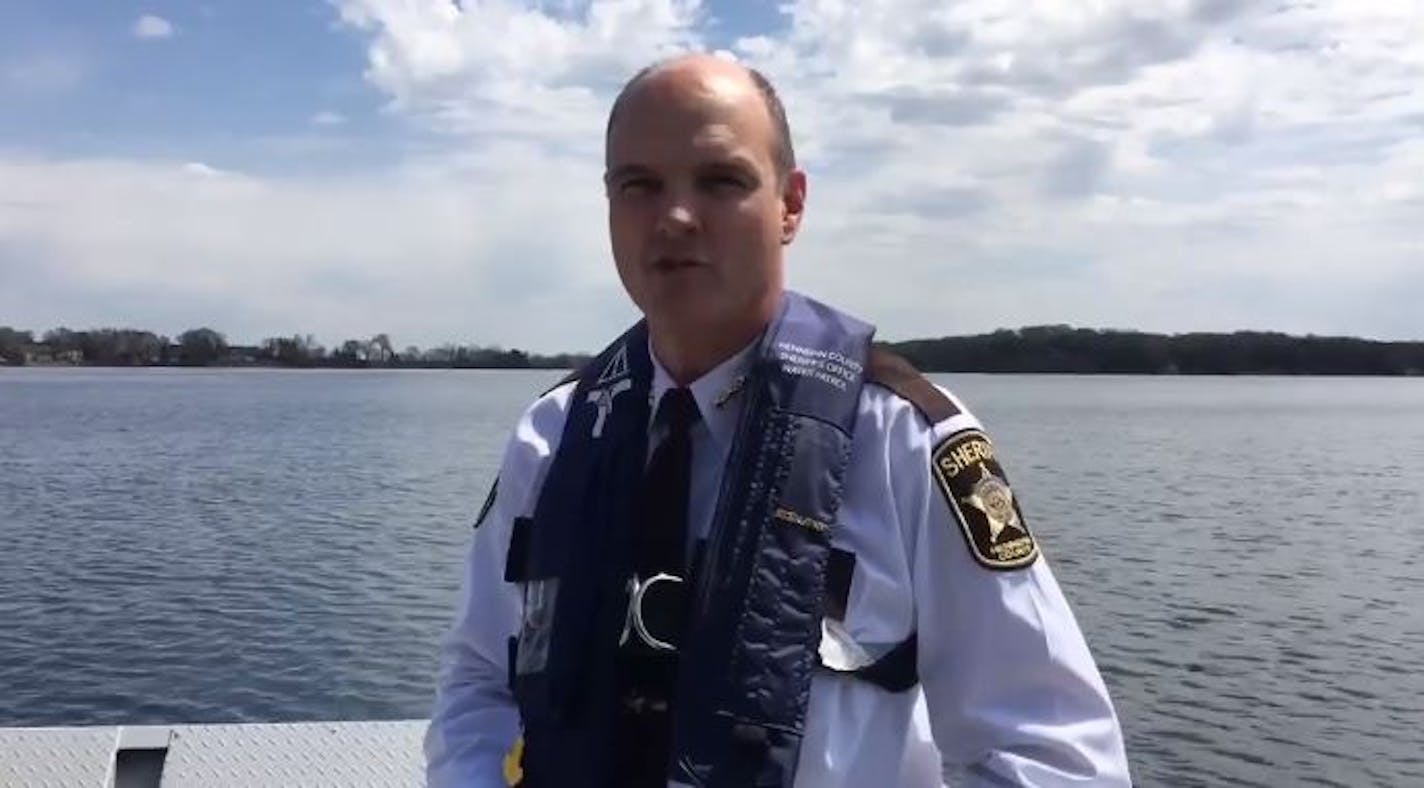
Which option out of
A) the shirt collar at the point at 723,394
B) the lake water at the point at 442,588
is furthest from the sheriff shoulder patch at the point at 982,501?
the lake water at the point at 442,588

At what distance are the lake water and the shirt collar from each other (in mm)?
8371

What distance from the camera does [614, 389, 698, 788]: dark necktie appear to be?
1882 mm

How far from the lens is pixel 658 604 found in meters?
1.89

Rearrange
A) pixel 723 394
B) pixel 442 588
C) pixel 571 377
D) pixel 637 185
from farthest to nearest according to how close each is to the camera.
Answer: pixel 442 588 → pixel 571 377 → pixel 723 394 → pixel 637 185

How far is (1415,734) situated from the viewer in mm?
10719

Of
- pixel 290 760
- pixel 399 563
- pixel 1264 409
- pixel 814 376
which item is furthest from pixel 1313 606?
pixel 1264 409

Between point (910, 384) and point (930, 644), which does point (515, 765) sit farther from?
point (910, 384)

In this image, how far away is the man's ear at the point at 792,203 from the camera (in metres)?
1.87

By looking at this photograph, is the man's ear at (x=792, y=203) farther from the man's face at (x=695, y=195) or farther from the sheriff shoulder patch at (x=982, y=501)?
the sheriff shoulder patch at (x=982, y=501)

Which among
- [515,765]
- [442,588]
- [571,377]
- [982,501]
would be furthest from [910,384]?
[442,588]

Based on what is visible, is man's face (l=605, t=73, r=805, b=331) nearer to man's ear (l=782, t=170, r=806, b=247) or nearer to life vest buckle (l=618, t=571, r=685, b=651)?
man's ear (l=782, t=170, r=806, b=247)

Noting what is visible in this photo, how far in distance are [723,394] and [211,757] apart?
10.7 ft

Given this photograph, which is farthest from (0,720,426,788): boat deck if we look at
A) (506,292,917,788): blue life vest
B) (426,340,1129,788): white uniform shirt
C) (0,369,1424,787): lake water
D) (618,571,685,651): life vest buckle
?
(0,369,1424,787): lake water

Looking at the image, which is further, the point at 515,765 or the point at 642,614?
the point at 515,765
